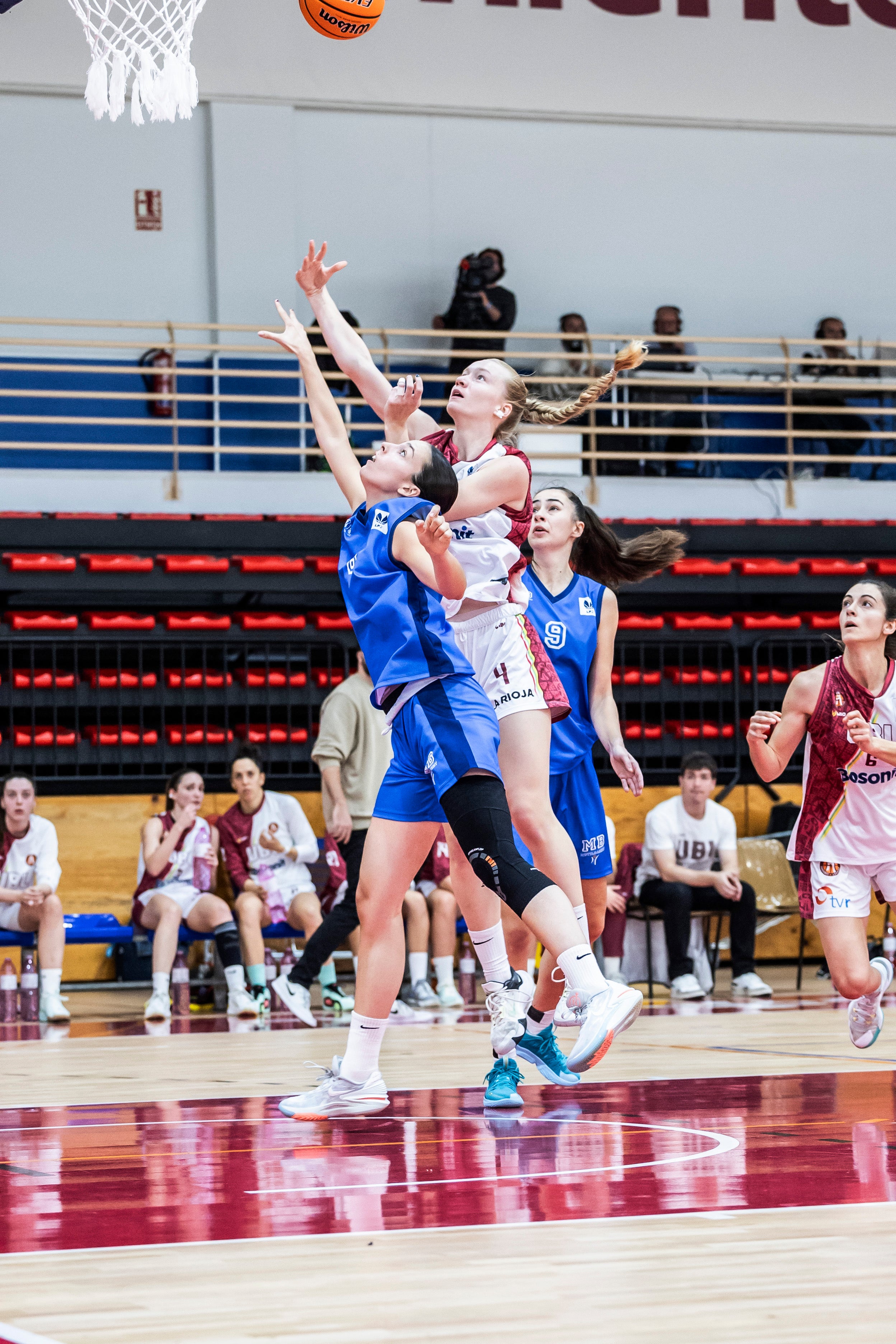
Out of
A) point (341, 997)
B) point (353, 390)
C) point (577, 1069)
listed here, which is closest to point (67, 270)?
point (353, 390)

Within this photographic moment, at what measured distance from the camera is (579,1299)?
224 centimetres

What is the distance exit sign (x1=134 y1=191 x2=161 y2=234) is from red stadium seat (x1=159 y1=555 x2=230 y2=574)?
196 inches

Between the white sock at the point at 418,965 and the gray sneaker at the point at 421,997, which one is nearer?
the gray sneaker at the point at 421,997

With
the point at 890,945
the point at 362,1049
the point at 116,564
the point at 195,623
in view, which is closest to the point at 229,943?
the point at 195,623

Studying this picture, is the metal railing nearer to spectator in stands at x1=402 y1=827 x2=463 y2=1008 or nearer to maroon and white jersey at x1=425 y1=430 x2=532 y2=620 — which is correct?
spectator in stands at x1=402 y1=827 x2=463 y2=1008

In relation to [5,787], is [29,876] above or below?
below

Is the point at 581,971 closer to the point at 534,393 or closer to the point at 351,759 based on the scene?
the point at 351,759

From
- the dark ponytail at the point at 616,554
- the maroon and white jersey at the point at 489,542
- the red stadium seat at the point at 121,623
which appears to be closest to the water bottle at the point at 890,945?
the dark ponytail at the point at 616,554

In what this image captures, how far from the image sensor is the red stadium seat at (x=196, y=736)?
11195mm

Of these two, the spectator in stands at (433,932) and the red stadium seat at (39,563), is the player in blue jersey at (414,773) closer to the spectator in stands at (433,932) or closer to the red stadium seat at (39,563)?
the spectator in stands at (433,932)

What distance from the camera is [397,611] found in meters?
4.08

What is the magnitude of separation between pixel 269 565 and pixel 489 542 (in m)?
7.27

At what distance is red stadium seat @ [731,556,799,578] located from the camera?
488 inches

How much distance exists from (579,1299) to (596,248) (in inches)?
601
